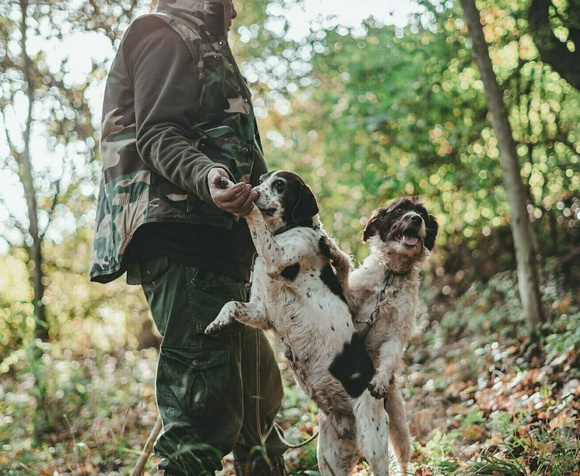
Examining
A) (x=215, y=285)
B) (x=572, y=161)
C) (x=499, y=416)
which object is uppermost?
(x=572, y=161)

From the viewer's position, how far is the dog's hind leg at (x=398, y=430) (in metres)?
3.01

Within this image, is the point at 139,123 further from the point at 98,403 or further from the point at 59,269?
the point at 59,269

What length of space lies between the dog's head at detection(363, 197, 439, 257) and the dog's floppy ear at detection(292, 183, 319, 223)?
0.60 m

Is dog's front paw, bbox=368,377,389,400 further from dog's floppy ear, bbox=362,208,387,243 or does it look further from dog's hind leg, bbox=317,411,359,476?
dog's floppy ear, bbox=362,208,387,243

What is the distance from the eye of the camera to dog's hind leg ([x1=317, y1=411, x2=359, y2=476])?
8.79 feet

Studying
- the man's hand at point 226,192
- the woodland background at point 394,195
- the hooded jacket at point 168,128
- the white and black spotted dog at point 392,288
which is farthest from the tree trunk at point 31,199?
the man's hand at point 226,192

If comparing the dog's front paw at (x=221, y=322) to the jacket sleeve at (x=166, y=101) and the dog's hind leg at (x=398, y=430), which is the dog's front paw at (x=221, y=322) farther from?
the dog's hind leg at (x=398, y=430)

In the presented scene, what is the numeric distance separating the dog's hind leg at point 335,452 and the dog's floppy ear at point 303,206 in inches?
36.4

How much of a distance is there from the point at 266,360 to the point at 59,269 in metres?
5.01

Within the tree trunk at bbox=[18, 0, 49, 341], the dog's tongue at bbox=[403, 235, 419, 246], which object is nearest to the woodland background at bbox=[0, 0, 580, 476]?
the tree trunk at bbox=[18, 0, 49, 341]

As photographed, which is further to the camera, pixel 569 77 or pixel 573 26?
pixel 569 77

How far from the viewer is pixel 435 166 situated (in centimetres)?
718

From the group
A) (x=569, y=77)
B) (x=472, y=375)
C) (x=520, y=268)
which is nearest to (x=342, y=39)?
(x=569, y=77)

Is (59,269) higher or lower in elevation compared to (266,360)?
higher
